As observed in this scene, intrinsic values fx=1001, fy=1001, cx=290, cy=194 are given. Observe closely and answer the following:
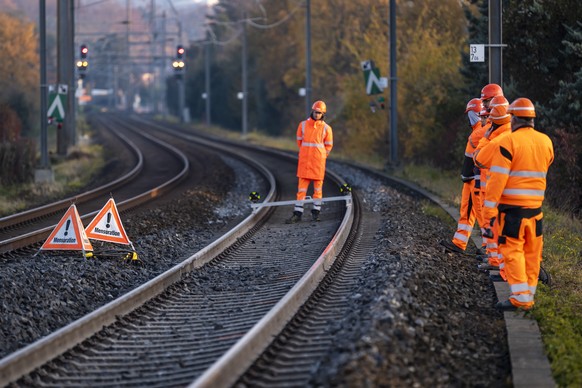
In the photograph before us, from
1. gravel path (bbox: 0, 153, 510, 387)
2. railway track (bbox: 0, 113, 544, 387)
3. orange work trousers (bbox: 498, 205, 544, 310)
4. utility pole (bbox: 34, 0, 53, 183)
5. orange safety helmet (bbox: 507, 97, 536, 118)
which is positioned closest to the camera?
gravel path (bbox: 0, 153, 510, 387)

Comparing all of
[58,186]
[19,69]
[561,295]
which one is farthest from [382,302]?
[19,69]

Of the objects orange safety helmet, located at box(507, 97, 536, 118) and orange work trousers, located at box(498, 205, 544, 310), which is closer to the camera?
orange work trousers, located at box(498, 205, 544, 310)

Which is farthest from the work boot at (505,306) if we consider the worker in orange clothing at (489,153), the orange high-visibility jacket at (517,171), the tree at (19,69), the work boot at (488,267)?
the tree at (19,69)

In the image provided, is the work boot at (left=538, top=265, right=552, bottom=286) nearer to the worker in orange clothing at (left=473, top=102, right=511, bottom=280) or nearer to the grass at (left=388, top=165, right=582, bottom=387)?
the grass at (left=388, top=165, right=582, bottom=387)

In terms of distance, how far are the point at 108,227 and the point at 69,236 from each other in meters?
0.59

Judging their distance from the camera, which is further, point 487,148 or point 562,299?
point 562,299

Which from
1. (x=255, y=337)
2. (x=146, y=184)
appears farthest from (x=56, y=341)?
(x=146, y=184)

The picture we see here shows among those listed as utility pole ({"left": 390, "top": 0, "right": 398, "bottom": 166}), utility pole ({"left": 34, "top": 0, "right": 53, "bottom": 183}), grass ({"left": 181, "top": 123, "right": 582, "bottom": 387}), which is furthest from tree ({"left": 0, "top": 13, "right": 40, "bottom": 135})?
grass ({"left": 181, "top": 123, "right": 582, "bottom": 387})

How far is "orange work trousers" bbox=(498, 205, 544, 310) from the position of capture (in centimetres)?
925

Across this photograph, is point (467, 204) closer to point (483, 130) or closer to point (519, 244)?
point (483, 130)

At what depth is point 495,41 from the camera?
53.4 ft

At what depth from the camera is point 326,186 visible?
78.5 feet

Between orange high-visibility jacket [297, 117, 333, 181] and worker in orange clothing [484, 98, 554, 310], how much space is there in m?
7.69

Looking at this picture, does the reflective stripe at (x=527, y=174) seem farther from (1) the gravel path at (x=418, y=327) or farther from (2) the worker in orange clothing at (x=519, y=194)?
(1) the gravel path at (x=418, y=327)
